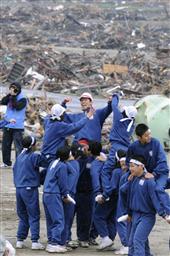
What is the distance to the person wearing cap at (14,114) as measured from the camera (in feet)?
69.5

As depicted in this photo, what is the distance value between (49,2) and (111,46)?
125 feet

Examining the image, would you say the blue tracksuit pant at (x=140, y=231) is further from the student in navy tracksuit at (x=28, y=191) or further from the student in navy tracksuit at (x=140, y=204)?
the student in navy tracksuit at (x=28, y=191)

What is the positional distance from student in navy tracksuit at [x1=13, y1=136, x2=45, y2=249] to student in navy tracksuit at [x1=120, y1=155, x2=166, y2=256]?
6.63 feet

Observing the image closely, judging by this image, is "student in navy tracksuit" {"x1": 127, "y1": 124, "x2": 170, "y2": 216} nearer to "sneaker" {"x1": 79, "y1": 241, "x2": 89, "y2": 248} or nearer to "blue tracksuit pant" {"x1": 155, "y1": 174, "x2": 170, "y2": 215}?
"blue tracksuit pant" {"x1": 155, "y1": 174, "x2": 170, "y2": 215}

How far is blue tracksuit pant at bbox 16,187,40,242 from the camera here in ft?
49.3

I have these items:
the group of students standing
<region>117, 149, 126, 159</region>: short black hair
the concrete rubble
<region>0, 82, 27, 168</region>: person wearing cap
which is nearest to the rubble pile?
the concrete rubble

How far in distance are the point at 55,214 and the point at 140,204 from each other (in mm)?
1772

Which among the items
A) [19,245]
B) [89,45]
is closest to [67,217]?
[19,245]

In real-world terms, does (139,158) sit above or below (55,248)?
above

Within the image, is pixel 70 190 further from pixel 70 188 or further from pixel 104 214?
pixel 104 214

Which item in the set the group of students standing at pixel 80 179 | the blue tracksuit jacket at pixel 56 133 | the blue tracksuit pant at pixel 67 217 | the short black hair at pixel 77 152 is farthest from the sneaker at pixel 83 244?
the blue tracksuit jacket at pixel 56 133

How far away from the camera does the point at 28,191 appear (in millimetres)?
15062

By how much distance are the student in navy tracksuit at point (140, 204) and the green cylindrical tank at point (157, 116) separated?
38.8 feet

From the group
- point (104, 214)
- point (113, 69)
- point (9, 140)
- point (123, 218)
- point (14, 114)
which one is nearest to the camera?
point (123, 218)
